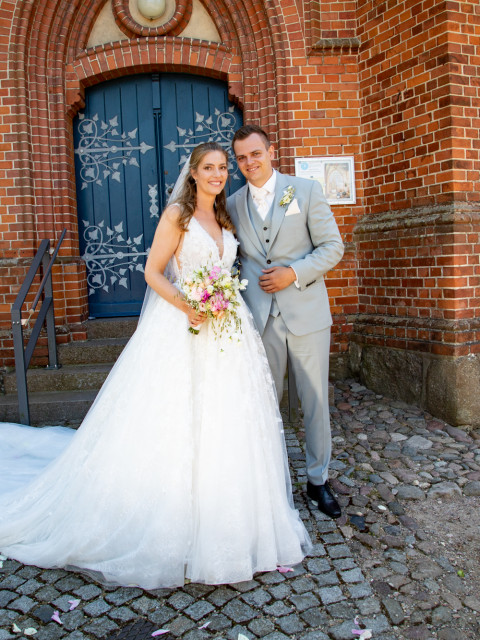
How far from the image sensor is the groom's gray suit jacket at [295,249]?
308 centimetres

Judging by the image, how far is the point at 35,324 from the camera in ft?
16.0

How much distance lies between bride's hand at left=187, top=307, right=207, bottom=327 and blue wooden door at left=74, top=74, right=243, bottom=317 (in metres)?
3.40

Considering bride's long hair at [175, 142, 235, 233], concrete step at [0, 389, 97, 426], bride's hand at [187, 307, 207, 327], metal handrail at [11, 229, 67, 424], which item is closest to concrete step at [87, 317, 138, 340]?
metal handrail at [11, 229, 67, 424]

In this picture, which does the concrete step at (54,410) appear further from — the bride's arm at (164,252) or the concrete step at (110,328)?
the bride's arm at (164,252)

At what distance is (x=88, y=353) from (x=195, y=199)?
9.19 ft

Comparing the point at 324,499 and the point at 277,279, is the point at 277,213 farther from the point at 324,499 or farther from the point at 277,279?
the point at 324,499

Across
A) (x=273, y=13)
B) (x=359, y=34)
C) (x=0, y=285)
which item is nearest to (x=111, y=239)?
(x=0, y=285)

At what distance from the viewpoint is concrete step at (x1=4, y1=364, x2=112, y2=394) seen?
5.08 m

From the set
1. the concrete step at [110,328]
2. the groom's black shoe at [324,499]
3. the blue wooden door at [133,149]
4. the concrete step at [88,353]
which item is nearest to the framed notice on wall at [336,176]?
the blue wooden door at [133,149]

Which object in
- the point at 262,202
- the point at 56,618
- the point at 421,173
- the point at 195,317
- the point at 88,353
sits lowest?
the point at 56,618

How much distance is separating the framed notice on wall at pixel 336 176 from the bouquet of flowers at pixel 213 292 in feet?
9.91

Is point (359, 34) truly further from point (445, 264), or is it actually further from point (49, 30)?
point (49, 30)

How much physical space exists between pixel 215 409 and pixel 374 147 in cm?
366

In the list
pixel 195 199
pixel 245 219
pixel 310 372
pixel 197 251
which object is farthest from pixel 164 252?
pixel 310 372
